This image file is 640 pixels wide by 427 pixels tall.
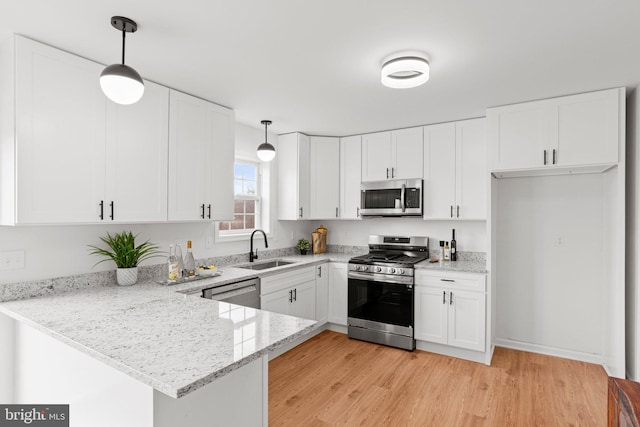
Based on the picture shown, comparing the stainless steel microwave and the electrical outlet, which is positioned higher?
the stainless steel microwave

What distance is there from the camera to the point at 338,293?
4.12 meters

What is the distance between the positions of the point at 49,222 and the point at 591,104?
4.04m

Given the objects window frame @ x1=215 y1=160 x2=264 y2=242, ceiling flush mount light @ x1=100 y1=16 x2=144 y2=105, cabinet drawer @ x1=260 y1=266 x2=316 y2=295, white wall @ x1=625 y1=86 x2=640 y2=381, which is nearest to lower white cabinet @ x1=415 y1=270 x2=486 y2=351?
white wall @ x1=625 y1=86 x2=640 y2=381

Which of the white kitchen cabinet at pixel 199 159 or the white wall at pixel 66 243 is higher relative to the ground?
the white kitchen cabinet at pixel 199 159

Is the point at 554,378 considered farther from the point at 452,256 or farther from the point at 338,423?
the point at 338,423

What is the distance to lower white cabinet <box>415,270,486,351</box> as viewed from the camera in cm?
330

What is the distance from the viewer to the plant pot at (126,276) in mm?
2557

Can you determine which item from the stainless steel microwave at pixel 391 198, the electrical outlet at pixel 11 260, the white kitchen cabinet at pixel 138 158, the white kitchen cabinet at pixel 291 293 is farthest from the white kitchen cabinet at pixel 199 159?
the stainless steel microwave at pixel 391 198

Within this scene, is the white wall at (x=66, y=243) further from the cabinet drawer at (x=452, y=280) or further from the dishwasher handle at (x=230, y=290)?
the cabinet drawer at (x=452, y=280)

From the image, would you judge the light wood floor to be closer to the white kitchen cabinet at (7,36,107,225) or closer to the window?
the window

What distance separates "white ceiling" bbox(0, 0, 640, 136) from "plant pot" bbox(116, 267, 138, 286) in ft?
4.77

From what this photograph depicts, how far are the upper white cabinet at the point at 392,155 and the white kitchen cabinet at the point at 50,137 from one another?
2.83 meters

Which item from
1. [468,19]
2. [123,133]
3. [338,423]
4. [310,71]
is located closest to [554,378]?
[338,423]

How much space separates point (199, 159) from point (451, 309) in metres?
2.80
